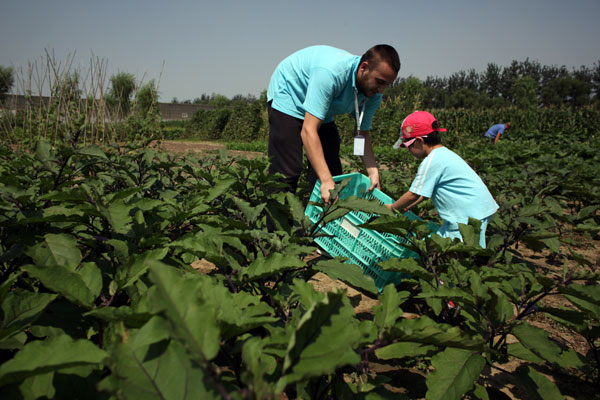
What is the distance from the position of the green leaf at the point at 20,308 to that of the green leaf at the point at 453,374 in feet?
3.85

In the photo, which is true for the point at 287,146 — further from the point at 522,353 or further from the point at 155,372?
the point at 155,372

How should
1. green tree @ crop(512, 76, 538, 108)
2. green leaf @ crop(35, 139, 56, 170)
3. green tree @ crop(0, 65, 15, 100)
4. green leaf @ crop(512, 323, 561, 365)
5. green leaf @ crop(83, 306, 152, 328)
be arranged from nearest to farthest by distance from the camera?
1. green leaf @ crop(83, 306, 152, 328)
2. green leaf @ crop(512, 323, 561, 365)
3. green leaf @ crop(35, 139, 56, 170)
4. green tree @ crop(0, 65, 15, 100)
5. green tree @ crop(512, 76, 538, 108)

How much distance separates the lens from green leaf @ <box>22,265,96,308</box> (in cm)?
95

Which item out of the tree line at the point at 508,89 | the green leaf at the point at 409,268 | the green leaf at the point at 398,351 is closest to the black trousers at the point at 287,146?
the green leaf at the point at 409,268

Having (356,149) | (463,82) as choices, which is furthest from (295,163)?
(463,82)

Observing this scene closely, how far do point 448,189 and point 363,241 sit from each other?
3.01ft

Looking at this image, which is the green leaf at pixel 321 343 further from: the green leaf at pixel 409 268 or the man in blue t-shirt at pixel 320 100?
the man in blue t-shirt at pixel 320 100

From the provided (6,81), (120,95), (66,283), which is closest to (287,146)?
(66,283)

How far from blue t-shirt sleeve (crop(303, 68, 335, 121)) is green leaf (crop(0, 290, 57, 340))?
207 cm

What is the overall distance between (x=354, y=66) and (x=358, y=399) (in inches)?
92.6

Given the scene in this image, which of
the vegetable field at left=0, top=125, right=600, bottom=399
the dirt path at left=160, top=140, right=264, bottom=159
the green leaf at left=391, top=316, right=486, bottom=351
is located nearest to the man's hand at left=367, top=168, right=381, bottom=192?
the vegetable field at left=0, top=125, right=600, bottom=399

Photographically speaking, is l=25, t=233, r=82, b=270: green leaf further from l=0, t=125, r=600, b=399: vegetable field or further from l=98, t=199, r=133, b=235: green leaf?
l=98, t=199, r=133, b=235: green leaf

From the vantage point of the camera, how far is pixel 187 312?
656 mm

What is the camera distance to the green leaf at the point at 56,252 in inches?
46.4
